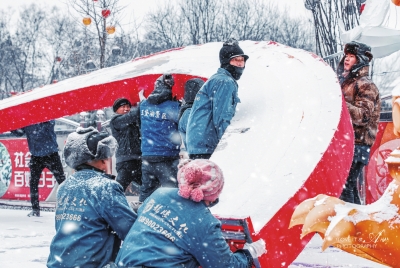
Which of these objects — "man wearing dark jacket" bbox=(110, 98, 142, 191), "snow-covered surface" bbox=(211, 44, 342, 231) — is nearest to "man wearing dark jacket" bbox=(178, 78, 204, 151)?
"snow-covered surface" bbox=(211, 44, 342, 231)

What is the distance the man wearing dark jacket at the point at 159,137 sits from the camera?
17.1ft

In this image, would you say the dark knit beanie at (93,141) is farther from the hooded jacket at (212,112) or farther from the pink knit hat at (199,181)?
the hooded jacket at (212,112)

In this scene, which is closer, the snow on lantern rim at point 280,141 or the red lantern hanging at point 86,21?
the snow on lantern rim at point 280,141

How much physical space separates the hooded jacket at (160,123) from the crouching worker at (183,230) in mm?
2808

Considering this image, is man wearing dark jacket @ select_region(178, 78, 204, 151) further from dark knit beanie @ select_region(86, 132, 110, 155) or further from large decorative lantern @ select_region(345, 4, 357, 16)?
large decorative lantern @ select_region(345, 4, 357, 16)

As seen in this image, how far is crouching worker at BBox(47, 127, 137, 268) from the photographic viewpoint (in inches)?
103

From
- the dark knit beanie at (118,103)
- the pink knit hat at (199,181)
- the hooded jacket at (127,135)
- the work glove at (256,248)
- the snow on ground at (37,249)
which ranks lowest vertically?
the snow on ground at (37,249)

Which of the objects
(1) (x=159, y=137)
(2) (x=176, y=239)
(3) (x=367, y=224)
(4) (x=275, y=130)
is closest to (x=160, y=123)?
(1) (x=159, y=137)

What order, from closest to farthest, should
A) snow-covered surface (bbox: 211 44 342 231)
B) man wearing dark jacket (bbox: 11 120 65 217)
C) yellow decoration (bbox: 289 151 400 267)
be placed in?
yellow decoration (bbox: 289 151 400 267), snow-covered surface (bbox: 211 44 342 231), man wearing dark jacket (bbox: 11 120 65 217)

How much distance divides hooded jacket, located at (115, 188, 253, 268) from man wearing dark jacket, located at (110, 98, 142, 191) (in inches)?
134

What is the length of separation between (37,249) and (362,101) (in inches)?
139

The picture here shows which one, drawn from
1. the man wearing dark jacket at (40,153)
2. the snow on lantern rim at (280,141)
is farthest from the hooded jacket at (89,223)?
the man wearing dark jacket at (40,153)

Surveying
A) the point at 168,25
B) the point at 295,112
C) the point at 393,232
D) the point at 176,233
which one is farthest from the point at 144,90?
the point at 168,25

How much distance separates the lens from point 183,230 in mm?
2281
